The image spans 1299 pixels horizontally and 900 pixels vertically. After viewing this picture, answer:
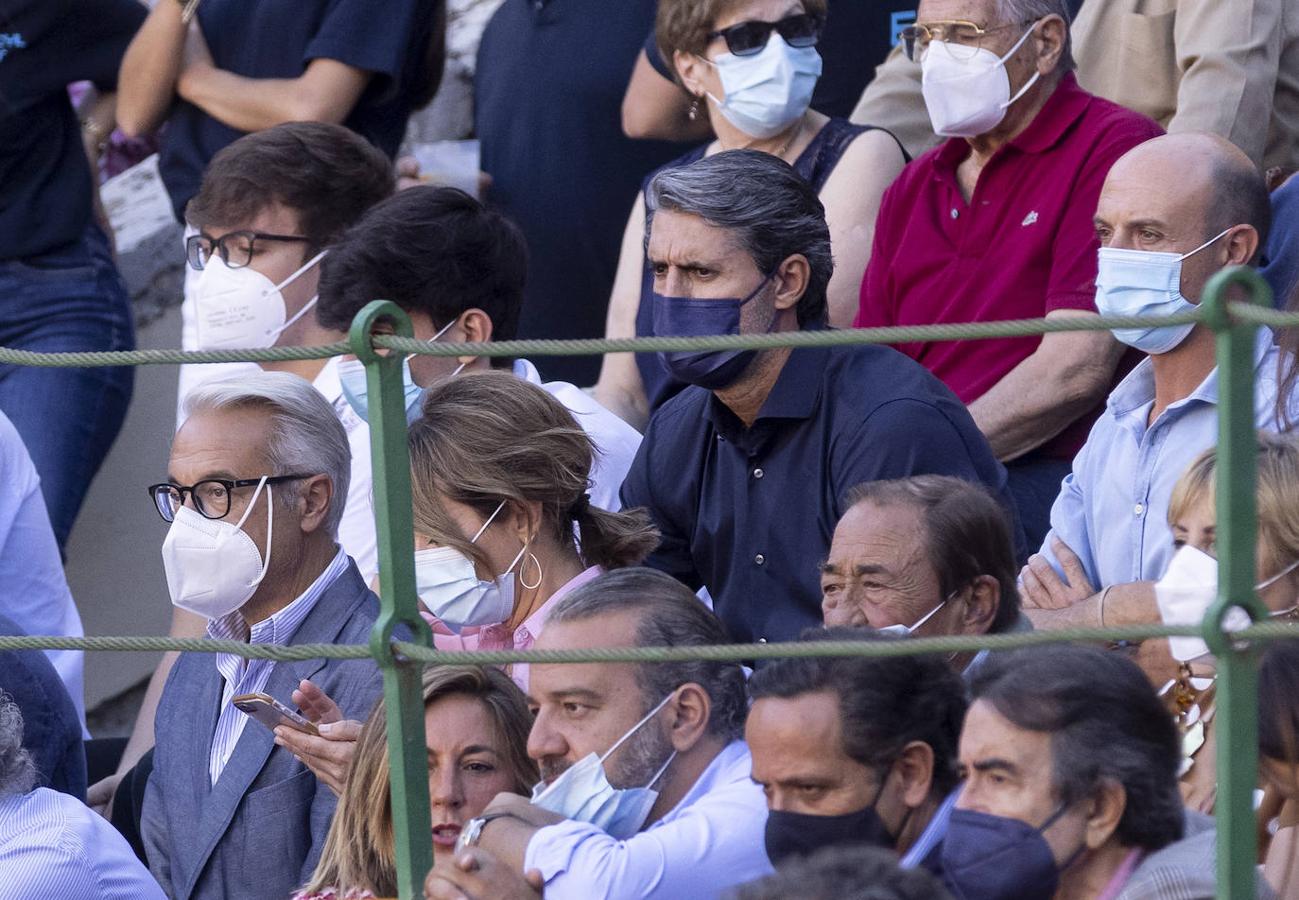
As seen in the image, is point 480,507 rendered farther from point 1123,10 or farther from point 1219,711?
point 1123,10

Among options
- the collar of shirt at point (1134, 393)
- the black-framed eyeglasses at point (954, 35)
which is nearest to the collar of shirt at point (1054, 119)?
the black-framed eyeglasses at point (954, 35)

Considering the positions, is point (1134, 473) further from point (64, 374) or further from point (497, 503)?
point (64, 374)

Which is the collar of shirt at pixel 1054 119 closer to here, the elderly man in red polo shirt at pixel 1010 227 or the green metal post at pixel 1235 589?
the elderly man in red polo shirt at pixel 1010 227

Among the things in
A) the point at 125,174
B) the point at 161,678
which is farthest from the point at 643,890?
the point at 125,174

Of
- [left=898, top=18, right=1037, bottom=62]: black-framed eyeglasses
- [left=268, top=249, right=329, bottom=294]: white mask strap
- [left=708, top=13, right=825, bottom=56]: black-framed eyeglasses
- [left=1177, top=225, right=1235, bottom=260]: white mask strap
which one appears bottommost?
[left=268, top=249, right=329, bottom=294]: white mask strap

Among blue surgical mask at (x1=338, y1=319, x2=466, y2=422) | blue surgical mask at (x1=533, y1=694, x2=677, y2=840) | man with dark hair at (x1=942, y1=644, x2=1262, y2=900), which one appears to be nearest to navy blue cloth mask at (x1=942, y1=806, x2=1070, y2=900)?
man with dark hair at (x1=942, y1=644, x2=1262, y2=900)

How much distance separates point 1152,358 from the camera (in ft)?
12.8

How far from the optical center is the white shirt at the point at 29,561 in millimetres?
4656

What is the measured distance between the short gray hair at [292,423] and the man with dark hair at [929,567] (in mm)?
1045

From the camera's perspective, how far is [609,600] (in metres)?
3.09

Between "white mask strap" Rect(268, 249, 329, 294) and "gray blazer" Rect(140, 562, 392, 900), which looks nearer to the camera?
"gray blazer" Rect(140, 562, 392, 900)

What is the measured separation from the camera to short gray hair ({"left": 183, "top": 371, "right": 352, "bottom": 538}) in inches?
149

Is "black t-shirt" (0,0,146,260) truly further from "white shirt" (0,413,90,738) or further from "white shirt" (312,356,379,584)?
"white shirt" (312,356,379,584)

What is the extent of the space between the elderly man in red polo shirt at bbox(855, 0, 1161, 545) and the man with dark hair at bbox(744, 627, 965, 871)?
59.7 inches
